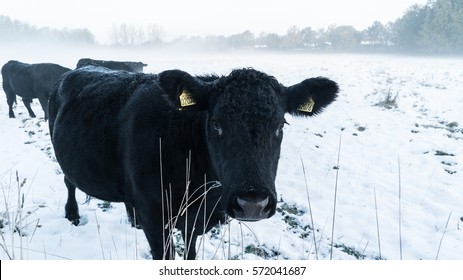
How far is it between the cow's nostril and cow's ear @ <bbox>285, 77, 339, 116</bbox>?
1074 mm

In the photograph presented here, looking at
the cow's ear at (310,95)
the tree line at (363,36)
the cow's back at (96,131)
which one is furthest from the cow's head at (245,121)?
the tree line at (363,36)

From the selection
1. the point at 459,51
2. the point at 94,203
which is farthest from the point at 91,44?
the point at 94,203

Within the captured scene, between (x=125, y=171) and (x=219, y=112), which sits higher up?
(x=219, y=112)

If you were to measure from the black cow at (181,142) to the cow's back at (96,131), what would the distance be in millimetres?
12

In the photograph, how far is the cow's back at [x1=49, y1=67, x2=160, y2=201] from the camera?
319 cm

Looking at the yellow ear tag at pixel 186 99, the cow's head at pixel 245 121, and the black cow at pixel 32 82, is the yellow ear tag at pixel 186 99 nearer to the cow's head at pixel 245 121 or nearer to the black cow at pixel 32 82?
the cow's head at pixel 245 121

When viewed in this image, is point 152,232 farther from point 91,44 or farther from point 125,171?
point 91,44

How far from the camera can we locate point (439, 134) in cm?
776

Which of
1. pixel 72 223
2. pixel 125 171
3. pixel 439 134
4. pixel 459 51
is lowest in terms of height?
pixel 72 223

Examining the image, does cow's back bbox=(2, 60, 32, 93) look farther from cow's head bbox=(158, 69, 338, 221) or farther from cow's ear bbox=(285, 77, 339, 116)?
cow's ear bbox=(285, 77, 339, 116)

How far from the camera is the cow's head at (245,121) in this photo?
6.47 feet

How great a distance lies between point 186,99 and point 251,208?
42.1 inches

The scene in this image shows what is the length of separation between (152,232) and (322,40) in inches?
3224
